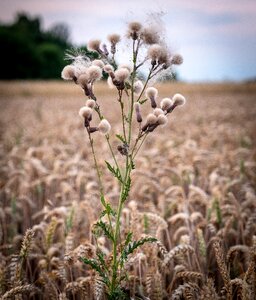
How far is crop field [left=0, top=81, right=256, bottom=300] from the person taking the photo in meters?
2.21

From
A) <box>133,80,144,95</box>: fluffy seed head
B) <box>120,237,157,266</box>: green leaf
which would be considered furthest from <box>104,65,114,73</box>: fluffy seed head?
<box>120,237,157,266</box>: green leaf

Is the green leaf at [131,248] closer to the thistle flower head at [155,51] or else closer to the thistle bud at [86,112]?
the thistle bud at [86,112]

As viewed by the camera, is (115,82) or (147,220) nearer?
(115,82)

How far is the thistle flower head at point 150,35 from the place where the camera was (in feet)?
5.50

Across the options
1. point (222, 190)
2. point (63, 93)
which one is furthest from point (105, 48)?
point (63, 93)

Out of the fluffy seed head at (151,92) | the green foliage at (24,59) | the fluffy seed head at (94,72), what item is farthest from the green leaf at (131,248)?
the green foliage at (24,59)

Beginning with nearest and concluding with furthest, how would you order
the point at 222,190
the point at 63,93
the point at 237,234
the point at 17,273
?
the point at 17,273
the point at 237,234
the point at 222,190
the point at 63,93

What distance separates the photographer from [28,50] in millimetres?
59875

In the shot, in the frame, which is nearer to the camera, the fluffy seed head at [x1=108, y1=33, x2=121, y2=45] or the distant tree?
the fluffy seed head at [x1=108, y1=33, x2=121, y2=45]

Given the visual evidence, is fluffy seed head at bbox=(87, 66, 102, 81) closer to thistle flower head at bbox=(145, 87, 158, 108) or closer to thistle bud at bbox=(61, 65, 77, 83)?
thistle bud at bbox=(61, 65, 77, 83)

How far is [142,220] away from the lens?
302cm

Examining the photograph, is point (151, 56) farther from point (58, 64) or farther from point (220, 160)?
point (58, 64)

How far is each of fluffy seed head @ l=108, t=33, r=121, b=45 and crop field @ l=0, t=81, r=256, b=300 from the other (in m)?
0.56

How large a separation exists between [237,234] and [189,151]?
8.60 feet
